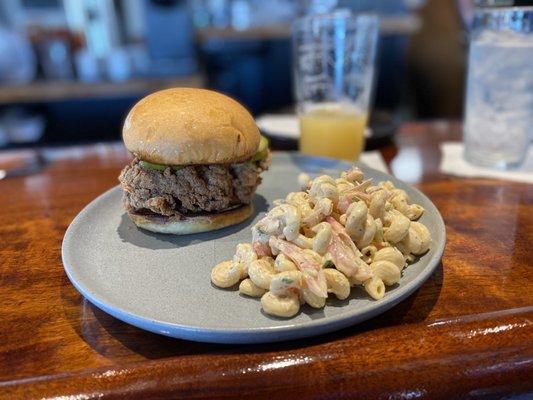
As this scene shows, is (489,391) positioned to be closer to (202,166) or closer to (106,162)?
(202,166)

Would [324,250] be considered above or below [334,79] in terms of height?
below

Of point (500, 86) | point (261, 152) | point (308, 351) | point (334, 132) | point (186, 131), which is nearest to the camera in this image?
point (308, 351)

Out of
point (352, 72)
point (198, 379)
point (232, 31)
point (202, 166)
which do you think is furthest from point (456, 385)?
point (232, 31)

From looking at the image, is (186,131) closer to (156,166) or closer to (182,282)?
(156,166)

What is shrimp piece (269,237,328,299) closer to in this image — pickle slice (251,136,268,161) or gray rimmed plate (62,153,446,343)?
gray rimmed plate (62,153,446,343)

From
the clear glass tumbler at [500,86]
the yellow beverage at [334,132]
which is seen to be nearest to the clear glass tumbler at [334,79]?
the yellow beverage at [334,132]

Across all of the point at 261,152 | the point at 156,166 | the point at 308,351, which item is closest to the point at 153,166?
the point at 156,166

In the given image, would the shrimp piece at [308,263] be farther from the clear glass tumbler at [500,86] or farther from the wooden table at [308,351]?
the clear glass tumbler at [500,86]
